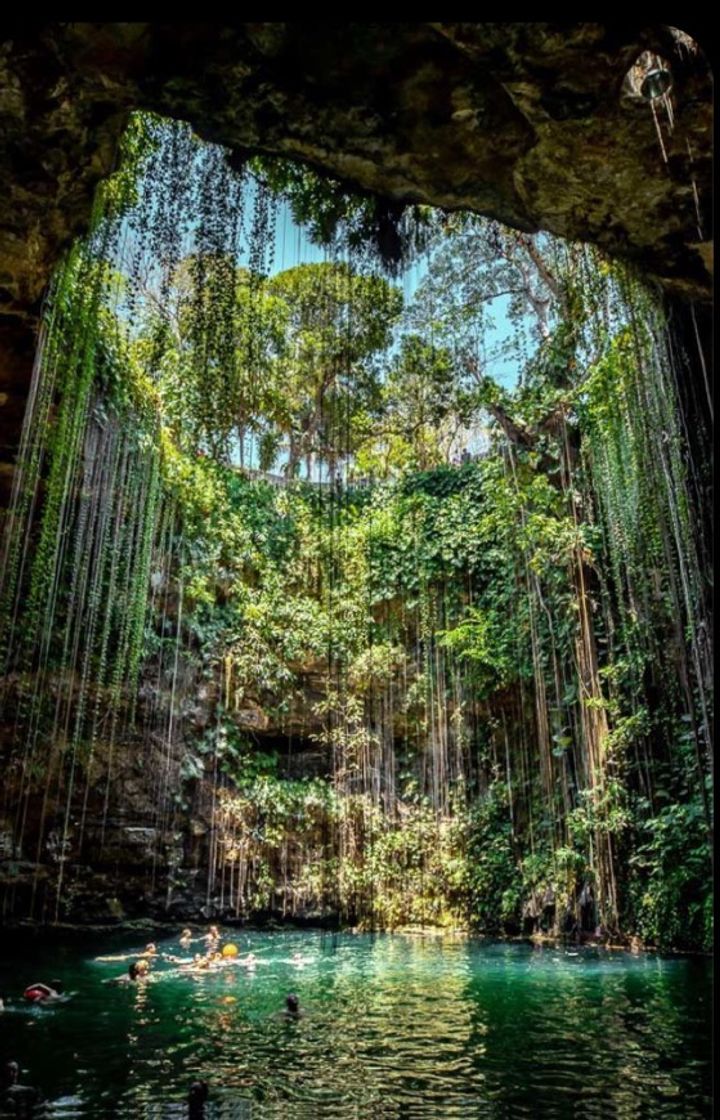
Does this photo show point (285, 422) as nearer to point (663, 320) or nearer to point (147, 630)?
point (147, 630)

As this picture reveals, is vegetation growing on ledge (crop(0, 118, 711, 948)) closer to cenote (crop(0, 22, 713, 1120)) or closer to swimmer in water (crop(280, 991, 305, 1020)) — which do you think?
cenote (crop(0, 22, 713, 1120))

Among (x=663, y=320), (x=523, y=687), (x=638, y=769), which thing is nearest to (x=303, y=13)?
(x=663, y=320)

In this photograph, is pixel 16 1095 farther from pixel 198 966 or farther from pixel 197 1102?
pixel 198 966

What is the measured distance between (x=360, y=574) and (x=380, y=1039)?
9.26 metres

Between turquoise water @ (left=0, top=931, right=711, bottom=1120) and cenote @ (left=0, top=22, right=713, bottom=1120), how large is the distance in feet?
0.16

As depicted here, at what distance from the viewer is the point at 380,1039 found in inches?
216

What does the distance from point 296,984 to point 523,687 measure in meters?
5.96

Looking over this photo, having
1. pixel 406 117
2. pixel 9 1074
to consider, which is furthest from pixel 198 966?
pixel 406 117

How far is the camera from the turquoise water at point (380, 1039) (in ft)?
13.5

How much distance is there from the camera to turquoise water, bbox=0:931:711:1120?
413cm

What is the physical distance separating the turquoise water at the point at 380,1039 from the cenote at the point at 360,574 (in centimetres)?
5

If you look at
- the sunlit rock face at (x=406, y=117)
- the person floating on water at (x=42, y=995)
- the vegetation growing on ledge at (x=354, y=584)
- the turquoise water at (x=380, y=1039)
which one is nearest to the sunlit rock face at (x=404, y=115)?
the sunlit rock face at (x=406, y=117)

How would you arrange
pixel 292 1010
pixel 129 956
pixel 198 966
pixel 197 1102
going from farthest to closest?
1. pixel 129 956
2. pixel 198 966
3. pixel 292 1010
4. pixel 197 1102

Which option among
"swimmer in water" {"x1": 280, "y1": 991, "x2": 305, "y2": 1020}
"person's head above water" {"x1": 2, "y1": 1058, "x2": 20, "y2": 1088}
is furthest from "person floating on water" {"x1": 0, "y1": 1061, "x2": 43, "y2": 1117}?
"swimmer in water" {"x1": 280, "y1": 991, "x2": 305, "y2": 1020}
